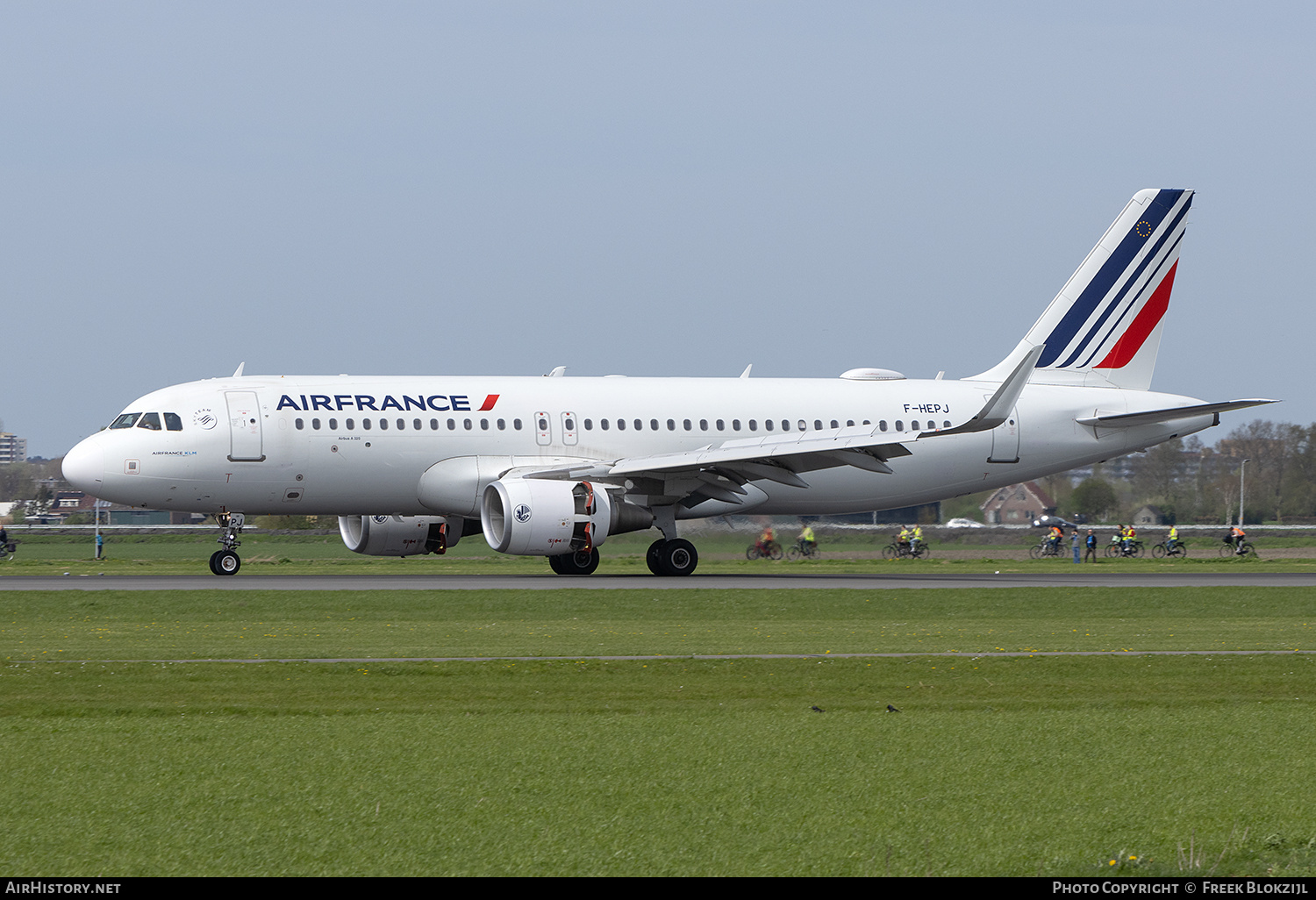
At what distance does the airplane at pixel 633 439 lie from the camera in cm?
3291

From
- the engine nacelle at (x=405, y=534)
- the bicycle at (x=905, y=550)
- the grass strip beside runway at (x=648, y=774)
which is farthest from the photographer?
the bicycle at (x=905, y=550)

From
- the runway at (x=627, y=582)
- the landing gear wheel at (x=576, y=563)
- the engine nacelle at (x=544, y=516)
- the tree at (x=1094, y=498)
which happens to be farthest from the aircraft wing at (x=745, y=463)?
the tree at (x=1094, y=498)

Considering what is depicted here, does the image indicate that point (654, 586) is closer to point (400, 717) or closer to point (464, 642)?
point (464, 642)

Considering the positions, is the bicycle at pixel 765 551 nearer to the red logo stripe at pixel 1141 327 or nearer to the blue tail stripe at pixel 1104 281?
the blue tail stripe at pixel 1104 281

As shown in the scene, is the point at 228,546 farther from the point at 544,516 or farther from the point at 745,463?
the point at 745,463

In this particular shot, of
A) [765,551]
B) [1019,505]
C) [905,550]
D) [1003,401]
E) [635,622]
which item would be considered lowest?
[905,550]

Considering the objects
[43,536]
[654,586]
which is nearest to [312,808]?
[654,586]

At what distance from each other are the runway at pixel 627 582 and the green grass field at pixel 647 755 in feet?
30.4

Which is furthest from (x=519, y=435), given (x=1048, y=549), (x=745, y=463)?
(x=1048, y=549)

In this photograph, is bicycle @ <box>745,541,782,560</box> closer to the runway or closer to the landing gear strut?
the runway

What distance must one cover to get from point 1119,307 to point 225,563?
2412 cm

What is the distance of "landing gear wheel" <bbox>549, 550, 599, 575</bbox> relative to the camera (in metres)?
Answer: 35.2

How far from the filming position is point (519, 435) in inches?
1368

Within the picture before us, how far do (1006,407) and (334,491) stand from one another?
579 inches
